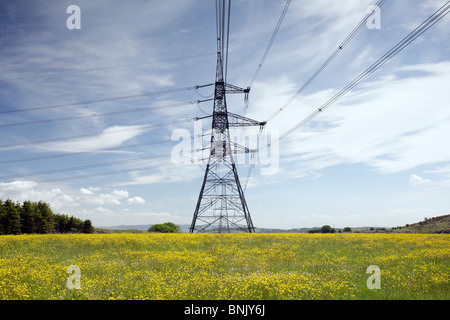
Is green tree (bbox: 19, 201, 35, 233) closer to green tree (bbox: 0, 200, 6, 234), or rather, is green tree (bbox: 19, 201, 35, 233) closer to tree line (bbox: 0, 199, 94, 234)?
tree line (bbox: 0, 199, 94, 234)

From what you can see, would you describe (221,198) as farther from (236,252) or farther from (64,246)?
(64,246)

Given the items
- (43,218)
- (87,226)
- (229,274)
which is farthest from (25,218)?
(229,274)

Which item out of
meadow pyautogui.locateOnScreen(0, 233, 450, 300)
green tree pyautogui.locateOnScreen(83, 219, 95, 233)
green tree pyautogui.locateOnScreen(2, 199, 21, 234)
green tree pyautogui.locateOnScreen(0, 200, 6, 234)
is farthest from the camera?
green tree pyautogui.locateOnScreen(83, 219, 95, 233)

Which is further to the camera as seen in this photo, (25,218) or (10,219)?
(25,218)

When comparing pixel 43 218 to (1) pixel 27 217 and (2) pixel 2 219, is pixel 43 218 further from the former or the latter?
(2) pixel 2 219

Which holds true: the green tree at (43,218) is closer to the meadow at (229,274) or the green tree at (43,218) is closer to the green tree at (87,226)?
the green tree at (87,226)

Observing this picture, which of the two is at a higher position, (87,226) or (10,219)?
(10,219)

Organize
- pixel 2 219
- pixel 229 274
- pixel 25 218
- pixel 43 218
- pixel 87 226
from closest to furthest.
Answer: pixel 229 274 < pixel 2 219 < pixel 25 218 < pixel 43 218 < pixel 87 226

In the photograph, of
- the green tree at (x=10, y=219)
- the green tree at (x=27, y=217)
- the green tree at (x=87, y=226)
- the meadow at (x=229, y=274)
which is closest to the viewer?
the meadow at (x=229, y=274)

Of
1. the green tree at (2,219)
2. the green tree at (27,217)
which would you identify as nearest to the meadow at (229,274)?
the green tree at (2,219)

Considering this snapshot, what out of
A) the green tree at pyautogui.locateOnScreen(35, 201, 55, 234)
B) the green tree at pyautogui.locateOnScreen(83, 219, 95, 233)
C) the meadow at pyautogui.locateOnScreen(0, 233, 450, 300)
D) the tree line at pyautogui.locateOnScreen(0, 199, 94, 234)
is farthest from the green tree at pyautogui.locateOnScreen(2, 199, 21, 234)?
the meadow at pyautogui.locateOnScreen(0, 233, 450, 300)

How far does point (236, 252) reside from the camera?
66.8ft

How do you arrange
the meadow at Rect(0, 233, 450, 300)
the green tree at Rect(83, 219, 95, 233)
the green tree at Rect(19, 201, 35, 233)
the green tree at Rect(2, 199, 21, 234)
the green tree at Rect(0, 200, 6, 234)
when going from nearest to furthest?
the meadow at Rect(0, 233, 450, 300)
the green tree at Rect(0, 200, 6, 234)
the green tree at Rect(2, 199, 21, 234)
the green tree at Rect(19, 201, 35, 233)
the green tree at Rect(83, 219, 95, 233)
